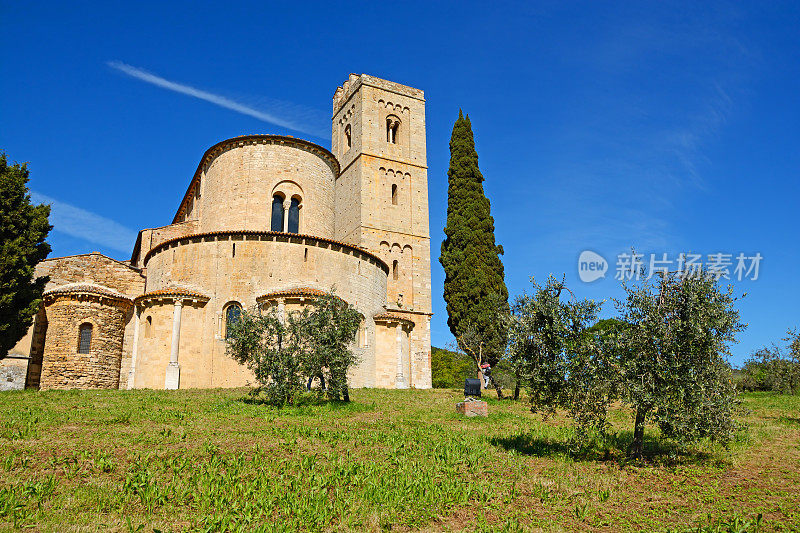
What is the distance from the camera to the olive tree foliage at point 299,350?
17219 mm

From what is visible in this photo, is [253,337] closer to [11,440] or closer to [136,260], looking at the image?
[11,440]

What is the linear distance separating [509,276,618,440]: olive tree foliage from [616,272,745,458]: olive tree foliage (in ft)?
1.62

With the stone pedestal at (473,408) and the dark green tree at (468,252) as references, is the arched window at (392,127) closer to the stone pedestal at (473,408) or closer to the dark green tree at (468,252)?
the dark green tree at (468,252)

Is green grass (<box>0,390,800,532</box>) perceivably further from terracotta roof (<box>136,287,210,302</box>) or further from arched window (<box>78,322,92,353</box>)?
arched window (<box>78,322,92,353</box>)

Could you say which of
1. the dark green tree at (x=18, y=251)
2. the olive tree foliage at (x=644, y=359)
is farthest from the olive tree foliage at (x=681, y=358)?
→ the dark green tree at (x=18, y=251)

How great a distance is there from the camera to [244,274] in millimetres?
27125

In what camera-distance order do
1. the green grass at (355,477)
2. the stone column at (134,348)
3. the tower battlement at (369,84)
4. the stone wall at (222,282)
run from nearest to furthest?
the green grass at (355,477)
the stone wall at (222,282)
the stone column at (134,348)
the tower battlement at (369,84)

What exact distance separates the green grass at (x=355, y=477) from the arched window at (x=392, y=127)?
31.9 metres

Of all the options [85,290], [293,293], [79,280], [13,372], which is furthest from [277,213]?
[13,372]

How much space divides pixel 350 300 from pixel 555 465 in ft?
62.1

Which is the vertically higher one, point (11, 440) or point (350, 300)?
point (350, 300)

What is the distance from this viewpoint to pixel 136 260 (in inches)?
1522

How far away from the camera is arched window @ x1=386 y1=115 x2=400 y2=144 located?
43.7 m

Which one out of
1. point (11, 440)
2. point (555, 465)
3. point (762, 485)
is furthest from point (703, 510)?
point (11, 440)
